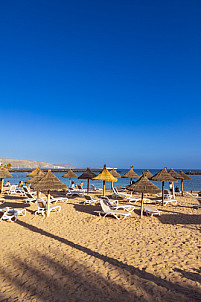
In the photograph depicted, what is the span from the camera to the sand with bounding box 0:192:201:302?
10.2 ft

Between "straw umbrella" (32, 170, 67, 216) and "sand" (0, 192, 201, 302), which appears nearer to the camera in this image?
"sand" (0, 192, 201, 302)

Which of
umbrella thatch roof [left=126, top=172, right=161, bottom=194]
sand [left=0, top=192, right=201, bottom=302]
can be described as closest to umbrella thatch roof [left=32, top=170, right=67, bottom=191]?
sand [left=0, top=192, right=201, bottom=302]

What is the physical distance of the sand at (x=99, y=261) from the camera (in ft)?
10.2

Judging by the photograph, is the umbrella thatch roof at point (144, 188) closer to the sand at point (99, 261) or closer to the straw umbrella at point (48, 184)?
the sand at point (99, 261)

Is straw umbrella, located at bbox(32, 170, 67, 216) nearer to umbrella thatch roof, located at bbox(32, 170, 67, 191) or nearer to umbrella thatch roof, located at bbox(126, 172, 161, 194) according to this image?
umbrella thatch roof, located at bbox(32, 170, 67, 191)

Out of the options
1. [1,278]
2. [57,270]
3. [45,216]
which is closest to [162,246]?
[57,270]

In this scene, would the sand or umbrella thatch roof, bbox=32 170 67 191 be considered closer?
the sand

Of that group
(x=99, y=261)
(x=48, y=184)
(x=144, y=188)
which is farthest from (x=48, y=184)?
(x=99, y=261)

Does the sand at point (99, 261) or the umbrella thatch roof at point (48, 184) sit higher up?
the umbrella thatch roof at point (48, 184)

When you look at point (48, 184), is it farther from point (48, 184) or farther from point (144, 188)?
point (144, 188)

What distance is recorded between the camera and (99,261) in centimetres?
419

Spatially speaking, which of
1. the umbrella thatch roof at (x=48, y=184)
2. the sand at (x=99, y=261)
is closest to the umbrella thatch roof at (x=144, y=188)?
the sand at (x=99, y=261)

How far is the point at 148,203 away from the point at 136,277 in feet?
29.6

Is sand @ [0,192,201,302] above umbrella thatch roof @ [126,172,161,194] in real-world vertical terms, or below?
below
